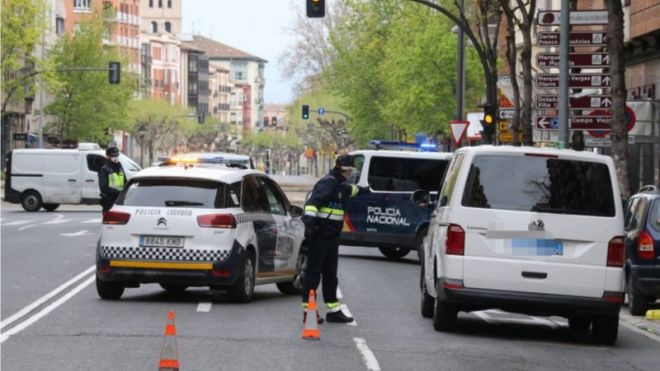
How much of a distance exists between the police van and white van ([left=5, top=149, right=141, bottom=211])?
78.3 ft

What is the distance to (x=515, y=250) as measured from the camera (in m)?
16.5

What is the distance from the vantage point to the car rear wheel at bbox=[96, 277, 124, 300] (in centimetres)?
2014

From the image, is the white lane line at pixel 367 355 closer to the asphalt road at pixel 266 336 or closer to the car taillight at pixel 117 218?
the asphalt road at pixel 266 336

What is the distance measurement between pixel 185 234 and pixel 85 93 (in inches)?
3720

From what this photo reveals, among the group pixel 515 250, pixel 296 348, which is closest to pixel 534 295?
pixel 515 250

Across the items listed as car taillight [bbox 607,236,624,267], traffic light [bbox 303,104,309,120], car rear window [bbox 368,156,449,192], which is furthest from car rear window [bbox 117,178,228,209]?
traffic light [bbox 303,104,309,120]

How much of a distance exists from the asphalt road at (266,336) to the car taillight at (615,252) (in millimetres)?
832

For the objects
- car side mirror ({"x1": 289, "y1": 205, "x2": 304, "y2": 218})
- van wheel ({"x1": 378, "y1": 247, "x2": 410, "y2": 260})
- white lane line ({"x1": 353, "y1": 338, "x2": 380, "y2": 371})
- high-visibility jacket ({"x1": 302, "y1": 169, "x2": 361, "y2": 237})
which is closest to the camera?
white lane line ({"x1": 353, "y1": 338, "x2": 380, "y2": 371})

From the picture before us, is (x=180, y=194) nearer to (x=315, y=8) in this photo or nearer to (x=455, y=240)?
(x=455, y=240)

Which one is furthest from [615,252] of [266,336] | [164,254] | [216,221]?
[164,254]

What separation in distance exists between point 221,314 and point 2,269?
28.6ft

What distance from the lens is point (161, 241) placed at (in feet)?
64.5

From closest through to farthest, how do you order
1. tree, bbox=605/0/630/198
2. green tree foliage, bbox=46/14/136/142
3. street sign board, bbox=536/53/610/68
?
tree, bbox=605/0/630/198 < street sign board, bbox=536/53/610/68 < green tree foliage, bbox=46/14/136/142

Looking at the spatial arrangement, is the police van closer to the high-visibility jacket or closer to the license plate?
the license plate
